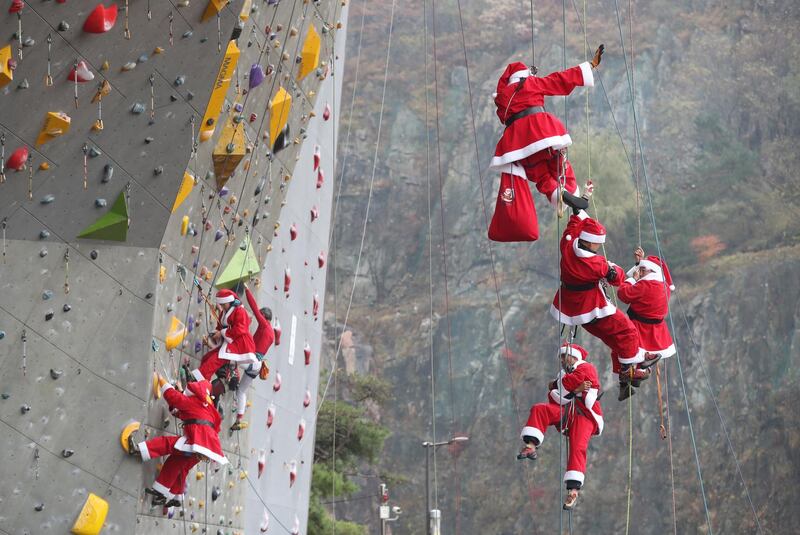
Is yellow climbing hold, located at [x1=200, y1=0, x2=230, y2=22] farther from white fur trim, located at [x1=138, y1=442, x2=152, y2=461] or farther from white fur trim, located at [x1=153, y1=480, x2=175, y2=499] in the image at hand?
white fur trim, located at [x1=153, y1=480, x2=175, y2=499]

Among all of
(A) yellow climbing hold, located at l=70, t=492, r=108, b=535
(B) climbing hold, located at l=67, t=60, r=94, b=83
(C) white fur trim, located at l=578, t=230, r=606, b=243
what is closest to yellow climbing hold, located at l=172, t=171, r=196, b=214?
(B) climbing hold, located at l=67, t=60, r=94, b=83

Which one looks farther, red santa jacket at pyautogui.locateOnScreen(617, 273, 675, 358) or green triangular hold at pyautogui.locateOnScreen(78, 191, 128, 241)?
red santa jacket at pyautogui.locateOnScreen(617, 273, 675, 358)

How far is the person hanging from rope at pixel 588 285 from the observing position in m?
7.07

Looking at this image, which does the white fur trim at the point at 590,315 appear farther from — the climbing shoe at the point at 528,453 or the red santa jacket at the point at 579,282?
the climbing shoe at the point at 528,453

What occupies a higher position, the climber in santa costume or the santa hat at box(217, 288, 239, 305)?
the santa hat at box(217, 288, 239, 305)

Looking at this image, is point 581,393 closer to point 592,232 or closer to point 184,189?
point 592,232

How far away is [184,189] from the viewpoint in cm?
780

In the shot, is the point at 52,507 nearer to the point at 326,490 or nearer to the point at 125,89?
A: the point at 125,89

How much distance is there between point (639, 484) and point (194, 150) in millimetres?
23061

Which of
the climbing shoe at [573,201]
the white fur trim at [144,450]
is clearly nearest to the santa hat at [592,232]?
the climbing shoe at [573,201]

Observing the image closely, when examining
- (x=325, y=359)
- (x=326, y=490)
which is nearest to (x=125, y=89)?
(x=326, y=490)

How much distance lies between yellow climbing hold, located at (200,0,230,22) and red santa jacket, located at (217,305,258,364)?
2381 mm

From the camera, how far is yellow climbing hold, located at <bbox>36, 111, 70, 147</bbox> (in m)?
6.73

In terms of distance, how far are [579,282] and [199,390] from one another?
2786 millimetres
